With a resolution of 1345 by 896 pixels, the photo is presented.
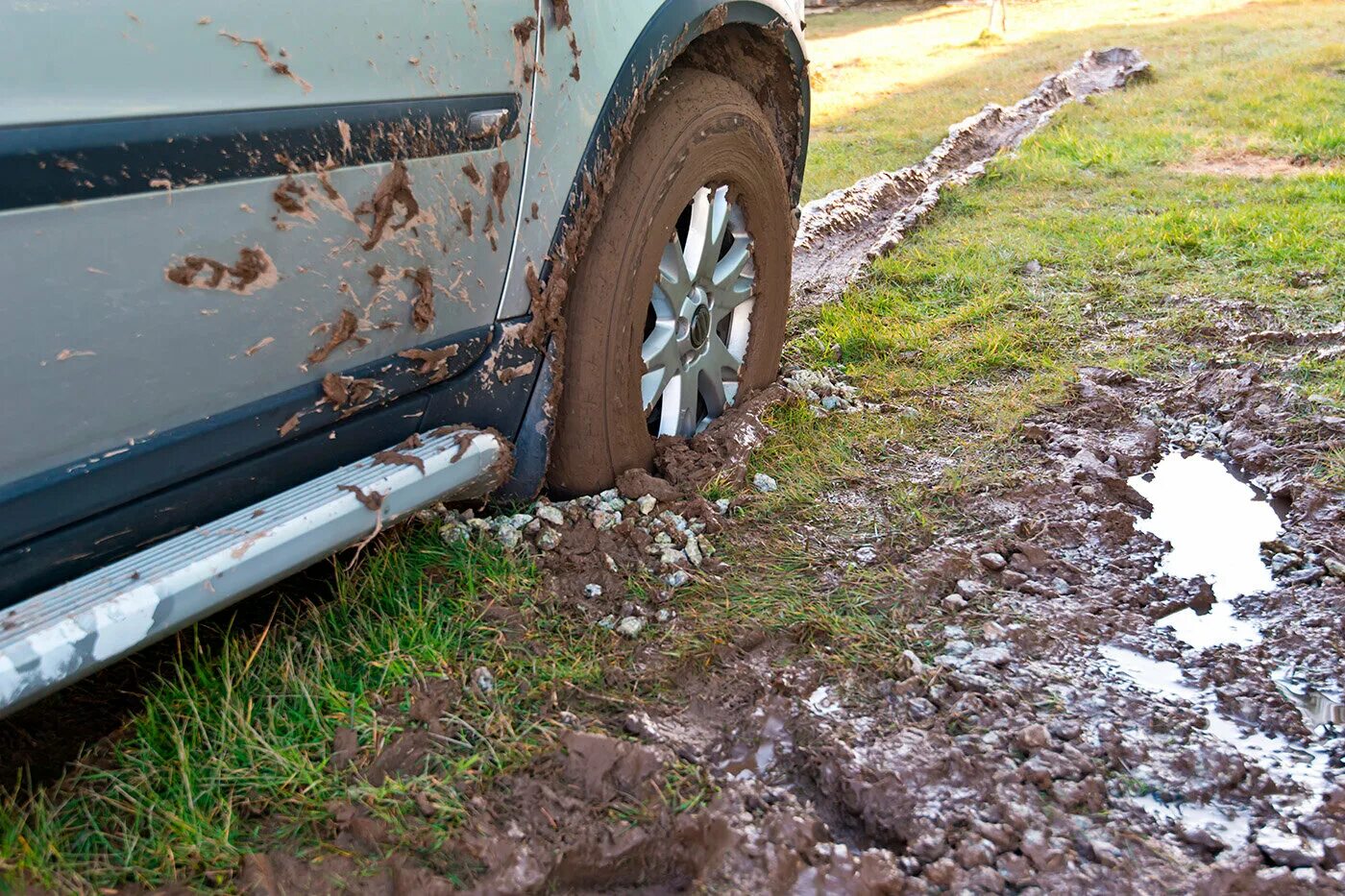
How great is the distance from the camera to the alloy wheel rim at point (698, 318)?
2.65 meters

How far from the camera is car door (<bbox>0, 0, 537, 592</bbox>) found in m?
1.43

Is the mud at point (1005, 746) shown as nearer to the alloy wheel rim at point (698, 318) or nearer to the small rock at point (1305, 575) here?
the small rock at point (1305, 575)

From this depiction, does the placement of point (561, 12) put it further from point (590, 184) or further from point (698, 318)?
point (698, 318)

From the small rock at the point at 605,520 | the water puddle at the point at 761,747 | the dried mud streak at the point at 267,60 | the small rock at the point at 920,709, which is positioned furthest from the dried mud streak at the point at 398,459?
the small rock at the point at 920,709

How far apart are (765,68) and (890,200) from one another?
3044 mm

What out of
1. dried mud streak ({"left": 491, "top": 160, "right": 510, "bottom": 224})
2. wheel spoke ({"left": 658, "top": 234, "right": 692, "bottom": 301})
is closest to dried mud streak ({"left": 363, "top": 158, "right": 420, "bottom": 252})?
dried mud streak ({"left": 491, "top": 160, "right": 510, "bottom": 224})

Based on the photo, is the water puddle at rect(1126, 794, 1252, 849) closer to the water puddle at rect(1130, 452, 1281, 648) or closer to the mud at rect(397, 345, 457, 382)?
the water puddle at rect(1130, 452, 1281, 648)

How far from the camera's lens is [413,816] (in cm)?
169

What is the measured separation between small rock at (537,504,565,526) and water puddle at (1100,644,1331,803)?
1.25 meters

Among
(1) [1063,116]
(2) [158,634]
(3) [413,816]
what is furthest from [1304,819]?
(1) [1063,116]

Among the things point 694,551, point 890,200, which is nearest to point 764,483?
point 694,551

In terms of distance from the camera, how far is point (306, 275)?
5.86ft

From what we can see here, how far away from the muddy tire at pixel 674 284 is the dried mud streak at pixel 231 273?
32.0 inches

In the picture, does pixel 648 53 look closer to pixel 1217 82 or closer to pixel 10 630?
pixel 10 630
